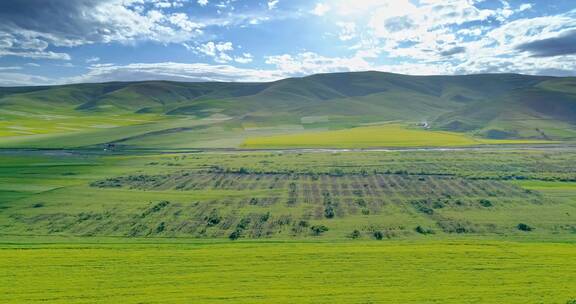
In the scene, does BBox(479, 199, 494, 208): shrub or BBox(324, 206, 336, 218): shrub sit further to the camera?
BBox(479, 199, 494, 208): shrub

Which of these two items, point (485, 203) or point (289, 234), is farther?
point (485, 203)

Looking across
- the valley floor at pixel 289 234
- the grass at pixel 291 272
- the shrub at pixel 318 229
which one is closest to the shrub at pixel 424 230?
the valley floor at pixel 289 234

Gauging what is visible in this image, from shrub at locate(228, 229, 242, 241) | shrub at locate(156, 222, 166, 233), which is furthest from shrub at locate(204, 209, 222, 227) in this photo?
shrub at locate(156, 222, 166, 233)

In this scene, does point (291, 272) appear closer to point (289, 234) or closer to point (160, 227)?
point (289, 234)

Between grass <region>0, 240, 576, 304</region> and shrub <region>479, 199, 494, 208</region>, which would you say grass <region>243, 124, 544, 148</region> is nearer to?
shrub <region>479, 199, 494, 208</region>

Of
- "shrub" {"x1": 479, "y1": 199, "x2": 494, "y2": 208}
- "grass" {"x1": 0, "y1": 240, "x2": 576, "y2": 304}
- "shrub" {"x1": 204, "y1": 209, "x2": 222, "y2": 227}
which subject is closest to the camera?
"grass" {"x1": 0, "y1": 240, "x2": 576, "y2": 304}

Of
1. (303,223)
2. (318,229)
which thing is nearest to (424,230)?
(318,229)

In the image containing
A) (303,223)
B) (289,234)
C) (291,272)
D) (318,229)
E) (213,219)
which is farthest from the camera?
(213,219)

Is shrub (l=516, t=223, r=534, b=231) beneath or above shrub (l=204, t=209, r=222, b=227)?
beneath

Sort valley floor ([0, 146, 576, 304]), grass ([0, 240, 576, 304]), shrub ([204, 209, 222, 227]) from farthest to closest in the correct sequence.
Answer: shrub ([204, 209, 222, 227]), valley floor ([0, 146, 576, 304]), grass ([0, 240, 576, 304])
